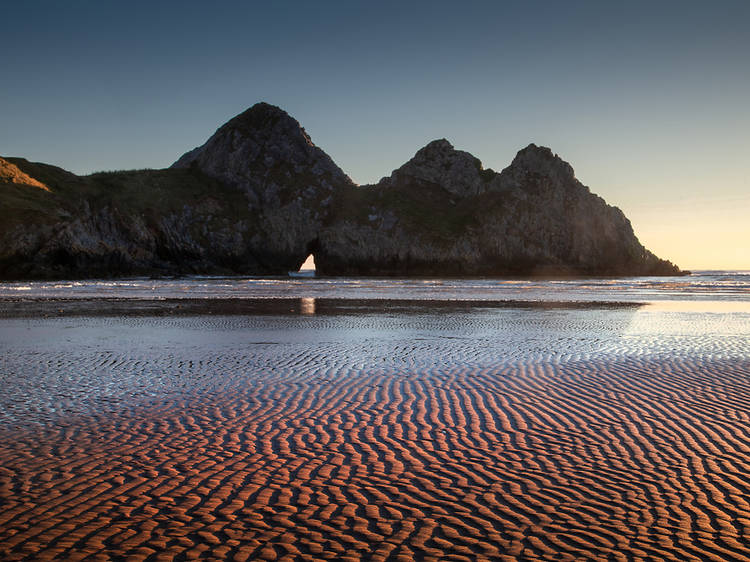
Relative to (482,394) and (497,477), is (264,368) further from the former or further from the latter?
(497,477)

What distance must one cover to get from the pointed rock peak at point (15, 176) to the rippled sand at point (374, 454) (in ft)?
367

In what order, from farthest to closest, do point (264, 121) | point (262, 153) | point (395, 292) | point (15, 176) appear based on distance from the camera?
1. point (264, 121)
2. point (262, 153)
3. point (15, 176)
4. point (395, 292)

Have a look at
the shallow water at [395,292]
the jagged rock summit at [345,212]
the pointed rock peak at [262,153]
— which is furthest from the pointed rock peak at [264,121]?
the shallow water at [395,292]

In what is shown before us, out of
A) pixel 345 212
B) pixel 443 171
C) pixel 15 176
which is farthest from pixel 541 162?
pixel 15 176

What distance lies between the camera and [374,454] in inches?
286

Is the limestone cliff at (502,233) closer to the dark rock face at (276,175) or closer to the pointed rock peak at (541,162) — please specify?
the pointed rock peak at (541,162)

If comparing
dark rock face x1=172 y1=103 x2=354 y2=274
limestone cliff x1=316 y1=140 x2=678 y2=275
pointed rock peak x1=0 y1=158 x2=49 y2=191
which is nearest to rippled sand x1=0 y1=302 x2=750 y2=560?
pointed rock peak x1=0 y1=158 x2=49 y2=191

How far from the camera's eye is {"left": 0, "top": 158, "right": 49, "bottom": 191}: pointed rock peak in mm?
106181

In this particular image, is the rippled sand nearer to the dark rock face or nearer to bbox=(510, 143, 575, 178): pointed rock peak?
the dark rock face

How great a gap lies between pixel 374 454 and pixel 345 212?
465 ft

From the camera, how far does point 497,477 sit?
21.1 feet

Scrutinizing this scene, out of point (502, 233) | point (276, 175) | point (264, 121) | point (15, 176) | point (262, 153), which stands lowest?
point (502, 233)

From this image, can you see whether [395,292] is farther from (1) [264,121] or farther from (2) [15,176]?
(1) [264,121]

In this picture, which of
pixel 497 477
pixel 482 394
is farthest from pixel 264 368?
pixel 497 477
